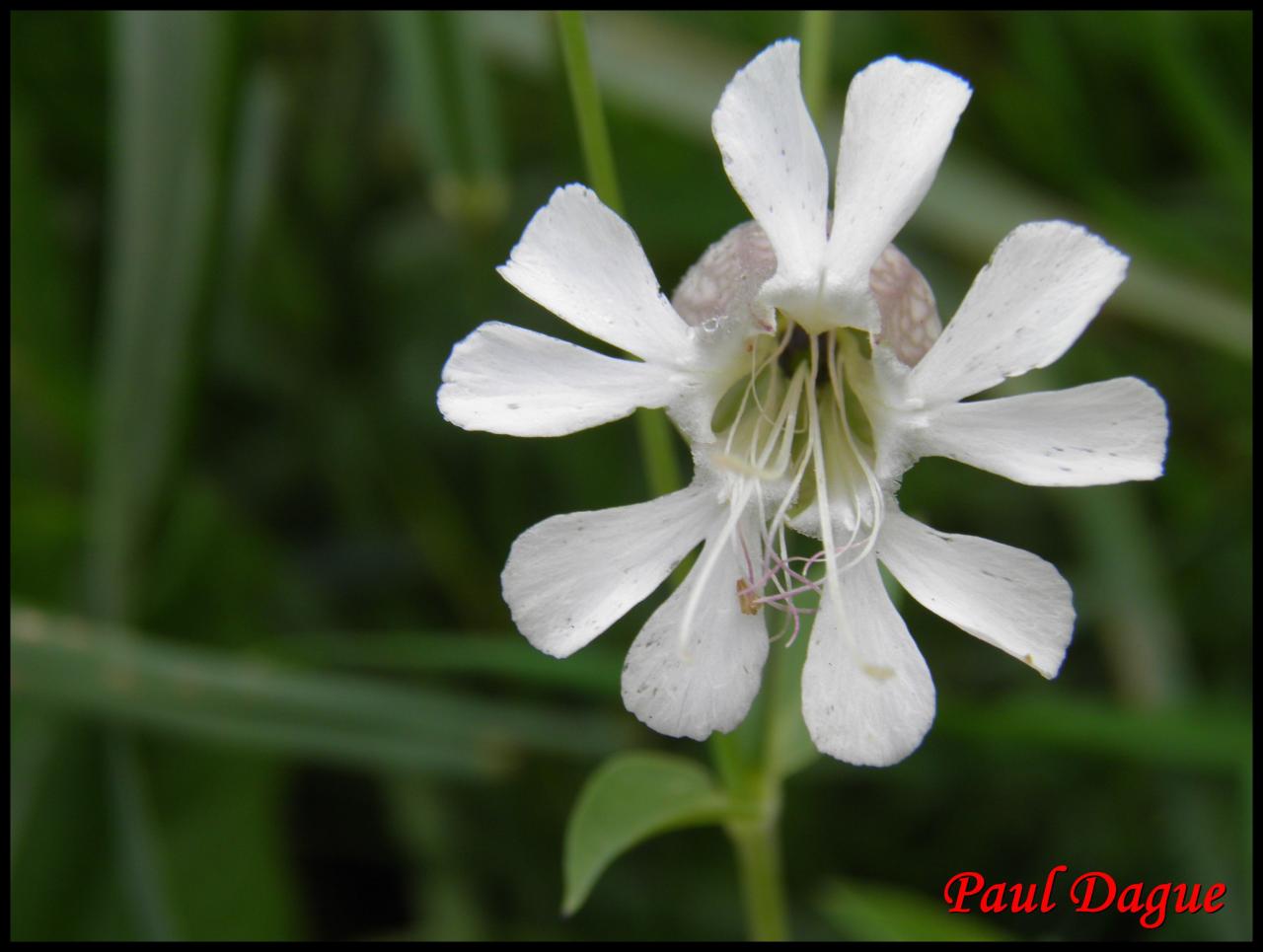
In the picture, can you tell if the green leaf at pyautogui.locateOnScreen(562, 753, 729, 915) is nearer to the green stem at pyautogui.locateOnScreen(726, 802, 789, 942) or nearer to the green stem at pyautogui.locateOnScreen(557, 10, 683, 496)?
the green stem at pyautogui.locateOnScreen(726, 802, 789, 942)

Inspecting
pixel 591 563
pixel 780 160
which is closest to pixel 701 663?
pixel 591 563

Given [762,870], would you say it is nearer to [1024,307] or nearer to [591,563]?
[591,563]

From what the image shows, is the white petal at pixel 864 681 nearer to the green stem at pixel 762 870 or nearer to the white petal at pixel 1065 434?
the white petal at pixel 1065 434

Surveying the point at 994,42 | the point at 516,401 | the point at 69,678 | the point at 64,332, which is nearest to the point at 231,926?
the point at 69,678

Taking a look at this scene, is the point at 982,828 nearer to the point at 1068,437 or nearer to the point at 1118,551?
the point at 1118,551

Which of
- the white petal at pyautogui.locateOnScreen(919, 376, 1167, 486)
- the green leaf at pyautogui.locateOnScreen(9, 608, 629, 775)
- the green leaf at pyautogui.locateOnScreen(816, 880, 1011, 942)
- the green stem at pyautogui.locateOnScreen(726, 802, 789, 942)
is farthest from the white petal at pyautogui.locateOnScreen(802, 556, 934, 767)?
the green leaf at pyautogui.locateOnScreen(9, 608, 629, 775)
